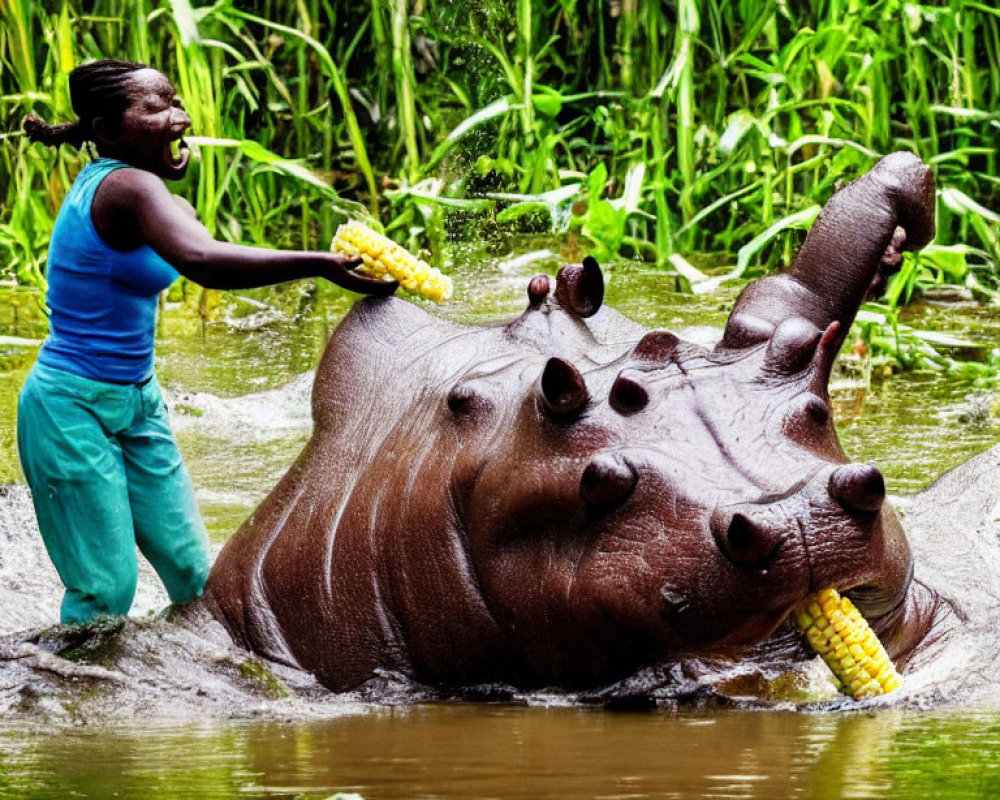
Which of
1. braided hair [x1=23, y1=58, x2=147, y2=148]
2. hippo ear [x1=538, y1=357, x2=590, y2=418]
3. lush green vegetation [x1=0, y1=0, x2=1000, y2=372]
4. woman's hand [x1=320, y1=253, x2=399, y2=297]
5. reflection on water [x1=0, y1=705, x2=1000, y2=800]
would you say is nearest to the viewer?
reflection on water [x1=0, y1=705, x2=1000, y2=800]

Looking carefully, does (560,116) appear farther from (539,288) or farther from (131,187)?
(131,187)

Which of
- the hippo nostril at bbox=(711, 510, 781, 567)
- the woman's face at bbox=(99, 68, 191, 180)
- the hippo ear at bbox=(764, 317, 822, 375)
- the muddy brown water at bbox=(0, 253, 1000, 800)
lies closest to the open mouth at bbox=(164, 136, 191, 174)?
the woman's face at bbox=(99, 68, 191, 180)

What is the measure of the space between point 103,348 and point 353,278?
0.58 m

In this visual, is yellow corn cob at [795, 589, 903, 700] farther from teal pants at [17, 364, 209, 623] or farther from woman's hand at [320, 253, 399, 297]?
teal pants at [17, 364, 209, 623]

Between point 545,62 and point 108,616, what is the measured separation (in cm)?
565

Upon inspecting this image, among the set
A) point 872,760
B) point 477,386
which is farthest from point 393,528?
point 872,760

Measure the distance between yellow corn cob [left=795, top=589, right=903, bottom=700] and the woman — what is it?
4.21ft

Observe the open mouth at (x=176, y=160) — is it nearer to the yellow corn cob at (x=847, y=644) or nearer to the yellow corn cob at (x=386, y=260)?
the yellow corn cob at (x=386, y=260)

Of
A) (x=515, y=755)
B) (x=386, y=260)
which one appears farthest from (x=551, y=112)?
(x=515, y=755)

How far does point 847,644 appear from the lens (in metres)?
3.38

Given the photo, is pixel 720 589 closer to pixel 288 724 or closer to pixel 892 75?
pixel 288 724

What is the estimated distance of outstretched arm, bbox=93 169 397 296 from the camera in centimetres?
376

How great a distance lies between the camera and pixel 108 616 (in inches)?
158

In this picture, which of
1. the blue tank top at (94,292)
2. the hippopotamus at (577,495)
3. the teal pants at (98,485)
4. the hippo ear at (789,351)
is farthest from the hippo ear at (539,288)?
the teal pants at (98,485)
